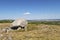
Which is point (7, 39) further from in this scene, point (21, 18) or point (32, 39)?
point (21, 18)

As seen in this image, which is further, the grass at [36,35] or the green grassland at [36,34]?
the green grassland at [36,34]

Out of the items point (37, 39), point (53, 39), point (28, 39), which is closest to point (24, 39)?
point (28, 39)

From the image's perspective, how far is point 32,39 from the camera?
74.3ft

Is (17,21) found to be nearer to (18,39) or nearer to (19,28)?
(19,28)

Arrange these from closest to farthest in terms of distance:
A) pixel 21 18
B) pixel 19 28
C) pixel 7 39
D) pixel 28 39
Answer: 1. pixel 7 39
2. pixel 28 39
3. pixel 19 28
4. pixel 21 18

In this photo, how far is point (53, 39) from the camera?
75.4 ft

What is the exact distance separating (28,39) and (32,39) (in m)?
0.65

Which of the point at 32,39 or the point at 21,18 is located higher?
the point at 21,18

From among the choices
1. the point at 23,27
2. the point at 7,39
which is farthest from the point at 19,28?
the point at 7,39

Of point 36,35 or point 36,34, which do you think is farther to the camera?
point 36,34

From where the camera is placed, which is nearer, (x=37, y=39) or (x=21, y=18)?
(x=37, y=39)

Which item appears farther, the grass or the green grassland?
the green grassland

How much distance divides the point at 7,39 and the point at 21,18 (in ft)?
64.9

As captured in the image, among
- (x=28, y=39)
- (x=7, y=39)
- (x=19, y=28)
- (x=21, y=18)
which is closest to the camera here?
(x=7, y=39)
